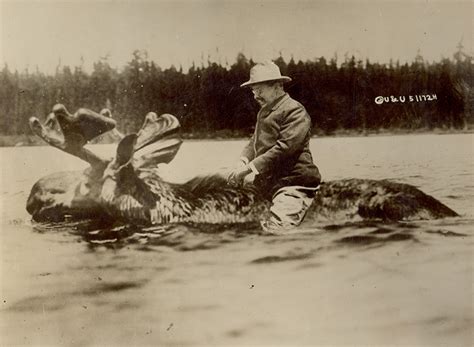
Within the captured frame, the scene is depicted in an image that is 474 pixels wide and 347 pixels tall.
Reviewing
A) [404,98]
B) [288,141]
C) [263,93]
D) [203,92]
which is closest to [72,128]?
[203,92]

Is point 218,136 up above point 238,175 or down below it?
above

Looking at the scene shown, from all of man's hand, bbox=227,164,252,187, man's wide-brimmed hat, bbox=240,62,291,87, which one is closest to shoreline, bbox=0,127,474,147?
man's hand, bbox=227,164,252,187

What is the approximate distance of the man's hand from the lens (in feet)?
9.09

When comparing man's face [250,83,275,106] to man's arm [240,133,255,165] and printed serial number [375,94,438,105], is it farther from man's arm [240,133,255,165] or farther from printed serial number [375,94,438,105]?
printed serial number [375,94,438,105]

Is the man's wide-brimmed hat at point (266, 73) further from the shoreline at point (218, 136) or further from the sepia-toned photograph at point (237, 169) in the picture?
the shoreline at point (218, 136)

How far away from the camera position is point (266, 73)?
109 inches

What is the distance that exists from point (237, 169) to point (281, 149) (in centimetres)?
25

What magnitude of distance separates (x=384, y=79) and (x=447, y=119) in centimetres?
A: 40

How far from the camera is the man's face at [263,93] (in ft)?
9.16

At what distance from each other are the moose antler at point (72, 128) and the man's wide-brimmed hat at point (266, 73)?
2.56ft

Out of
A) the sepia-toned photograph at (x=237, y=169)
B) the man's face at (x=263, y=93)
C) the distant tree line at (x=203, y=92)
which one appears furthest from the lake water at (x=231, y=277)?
the man's face at (x=263, y=93)

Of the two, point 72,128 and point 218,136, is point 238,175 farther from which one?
point 72,128

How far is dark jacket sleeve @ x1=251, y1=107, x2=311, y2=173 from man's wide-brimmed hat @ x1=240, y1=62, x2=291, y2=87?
20cm

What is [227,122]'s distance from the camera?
9.23ft
